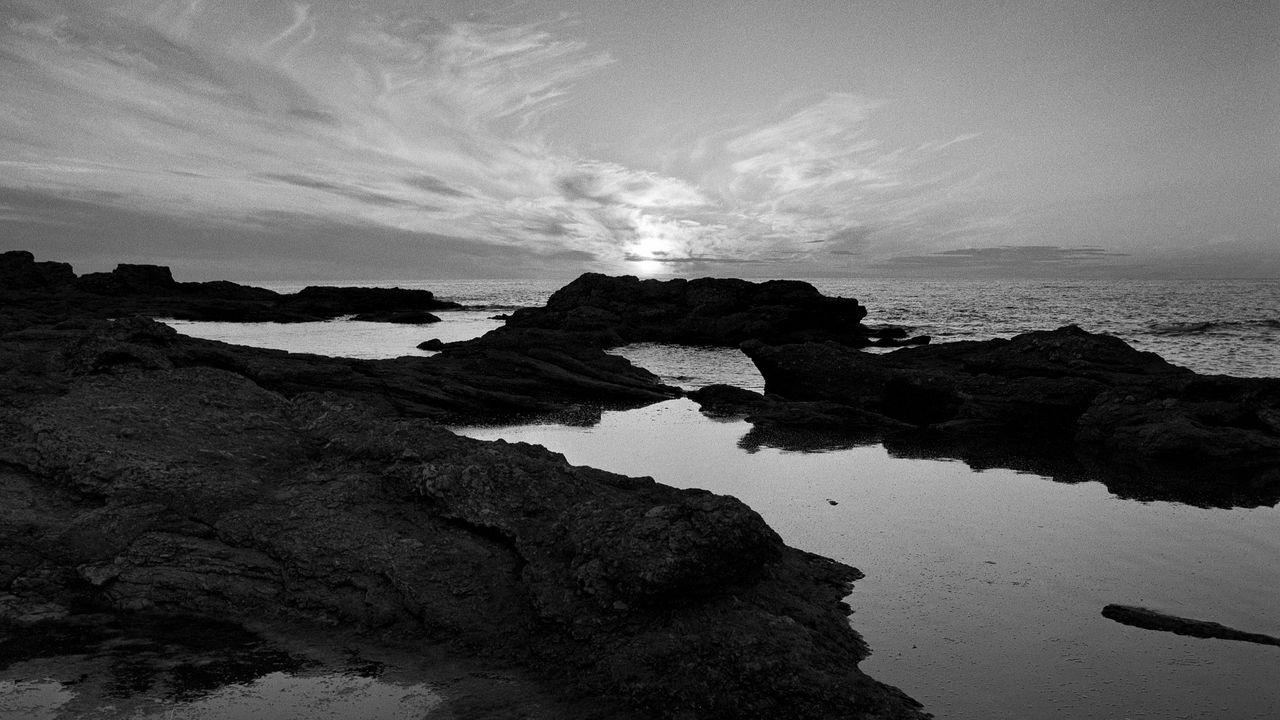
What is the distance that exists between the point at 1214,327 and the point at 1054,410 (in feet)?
186

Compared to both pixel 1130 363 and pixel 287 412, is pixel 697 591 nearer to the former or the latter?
pixel 287 412

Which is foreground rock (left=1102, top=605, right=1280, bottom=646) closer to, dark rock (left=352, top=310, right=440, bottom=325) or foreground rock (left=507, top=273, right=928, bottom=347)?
foreground rock (left=507, top=273, right=928, bottom=347)

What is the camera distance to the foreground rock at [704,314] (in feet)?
193

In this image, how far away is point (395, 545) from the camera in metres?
8.05

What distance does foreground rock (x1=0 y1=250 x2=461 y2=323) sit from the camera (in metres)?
61.8

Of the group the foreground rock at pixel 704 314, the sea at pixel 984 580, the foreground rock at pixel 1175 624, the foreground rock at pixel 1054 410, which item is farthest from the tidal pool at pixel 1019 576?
the foreground rock at pixel 704 314

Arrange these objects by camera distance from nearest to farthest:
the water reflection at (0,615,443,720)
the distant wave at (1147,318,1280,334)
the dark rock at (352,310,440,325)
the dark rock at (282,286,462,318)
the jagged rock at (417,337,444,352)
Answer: the water reflection at (0,615,443,720) < the jagged rock at (417,337,444,352) < the distant wave at (1147,318,1280,334) < the dark rock at (352,310,440,325) < the dark rock at (282,286,462,318)

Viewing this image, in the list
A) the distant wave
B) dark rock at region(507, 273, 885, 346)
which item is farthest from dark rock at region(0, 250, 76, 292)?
the distant wave

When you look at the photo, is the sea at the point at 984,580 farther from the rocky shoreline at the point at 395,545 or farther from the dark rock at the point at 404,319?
the dark rock at the point at 404,319

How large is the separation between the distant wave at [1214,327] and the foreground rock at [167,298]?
63345 millimetres

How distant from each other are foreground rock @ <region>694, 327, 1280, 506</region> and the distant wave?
4586 cm

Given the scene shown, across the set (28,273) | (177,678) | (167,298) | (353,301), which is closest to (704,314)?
(353,301)

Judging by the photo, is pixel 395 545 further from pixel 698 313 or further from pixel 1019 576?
pixel 698 313

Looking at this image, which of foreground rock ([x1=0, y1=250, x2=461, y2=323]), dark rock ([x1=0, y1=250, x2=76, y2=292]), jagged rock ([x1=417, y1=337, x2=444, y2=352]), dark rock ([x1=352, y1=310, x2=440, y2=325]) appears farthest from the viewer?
dark rock ([x1=0, y1=250, x2=76, y2=292])
